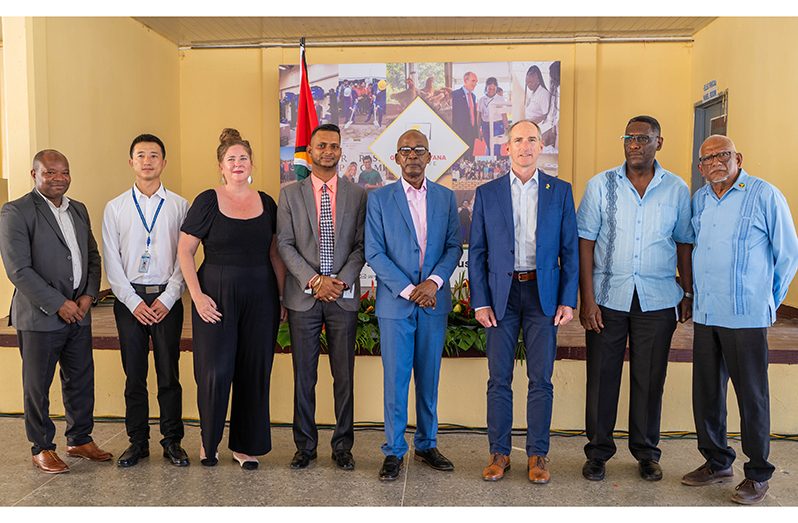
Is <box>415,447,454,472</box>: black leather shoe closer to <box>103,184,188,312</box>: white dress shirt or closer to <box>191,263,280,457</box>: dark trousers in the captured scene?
<box>191,263,280,457</box>: dark trousers

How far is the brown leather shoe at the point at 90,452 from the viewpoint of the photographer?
4062 mm

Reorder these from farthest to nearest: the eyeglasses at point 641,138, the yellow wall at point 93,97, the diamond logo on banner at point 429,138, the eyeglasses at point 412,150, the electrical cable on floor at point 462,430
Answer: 1. the diamond logo on banner at point 429,138
2. the yellow wall at point 93,97
3. the electrical cable on floor at point 462,430
4. the eyeglasses at point 412,150
5. the eyeglasses at point 641,138

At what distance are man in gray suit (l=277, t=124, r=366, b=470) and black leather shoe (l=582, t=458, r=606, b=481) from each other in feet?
4.00

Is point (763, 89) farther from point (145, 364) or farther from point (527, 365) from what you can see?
point (145, 364)

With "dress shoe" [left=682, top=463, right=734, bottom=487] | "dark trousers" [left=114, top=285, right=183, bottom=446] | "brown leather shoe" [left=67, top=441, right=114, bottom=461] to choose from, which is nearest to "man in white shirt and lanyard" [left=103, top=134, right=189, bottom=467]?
"dark trousers" [left=114, top=285, right=183, bottom=446]

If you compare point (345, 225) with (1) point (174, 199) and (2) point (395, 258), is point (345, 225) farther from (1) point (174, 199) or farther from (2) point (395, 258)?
(1) point (174, 199)

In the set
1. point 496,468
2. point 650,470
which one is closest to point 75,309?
point 496,468

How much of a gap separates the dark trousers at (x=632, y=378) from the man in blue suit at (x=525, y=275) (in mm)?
263

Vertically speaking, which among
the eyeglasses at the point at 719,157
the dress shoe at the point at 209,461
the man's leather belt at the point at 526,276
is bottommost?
the dress shoe at the point at 209,461

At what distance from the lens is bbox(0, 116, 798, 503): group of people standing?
12.1 ft

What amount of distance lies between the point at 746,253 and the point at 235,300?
2507 millimetres

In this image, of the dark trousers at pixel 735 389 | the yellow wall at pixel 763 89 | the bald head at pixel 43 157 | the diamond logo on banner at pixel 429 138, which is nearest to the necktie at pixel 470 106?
the diamond logo on banner at pixel 429 138

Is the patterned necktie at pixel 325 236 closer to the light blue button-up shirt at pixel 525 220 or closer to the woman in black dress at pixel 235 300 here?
the woman in black dress at pixel 235 300

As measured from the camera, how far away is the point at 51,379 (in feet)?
13.0
